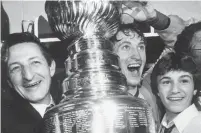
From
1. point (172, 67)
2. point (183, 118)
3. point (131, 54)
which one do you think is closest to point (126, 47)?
point (131, 54)

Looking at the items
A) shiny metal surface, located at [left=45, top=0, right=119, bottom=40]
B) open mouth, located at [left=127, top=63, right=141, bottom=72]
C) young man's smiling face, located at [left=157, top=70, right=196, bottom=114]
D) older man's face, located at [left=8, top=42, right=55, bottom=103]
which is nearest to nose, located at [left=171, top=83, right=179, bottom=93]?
young man's smiling face, located at [left=157, top=70, right=196, bottom=114]

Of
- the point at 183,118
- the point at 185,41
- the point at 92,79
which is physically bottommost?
the point at 183,118

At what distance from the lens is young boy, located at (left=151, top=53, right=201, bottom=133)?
0.79 meters

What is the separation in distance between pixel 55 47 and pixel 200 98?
425mm

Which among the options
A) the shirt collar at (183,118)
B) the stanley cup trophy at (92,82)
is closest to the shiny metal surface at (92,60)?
the stanley cup trophy at (92,82)

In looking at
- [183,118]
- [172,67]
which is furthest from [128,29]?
[183,118]

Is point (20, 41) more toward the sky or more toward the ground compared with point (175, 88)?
more toward the sky

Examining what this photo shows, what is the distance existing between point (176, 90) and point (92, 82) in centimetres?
25

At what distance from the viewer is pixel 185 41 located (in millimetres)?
838

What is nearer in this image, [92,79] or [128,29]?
[92,79]

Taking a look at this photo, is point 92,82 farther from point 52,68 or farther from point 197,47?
point 197,47

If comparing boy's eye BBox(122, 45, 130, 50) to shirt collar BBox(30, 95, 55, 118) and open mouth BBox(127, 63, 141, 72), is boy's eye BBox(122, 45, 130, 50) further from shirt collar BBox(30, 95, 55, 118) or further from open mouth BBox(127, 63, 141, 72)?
shirt collar BBox(30, 95, 55, 118)

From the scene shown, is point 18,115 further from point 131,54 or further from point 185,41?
point 185,41

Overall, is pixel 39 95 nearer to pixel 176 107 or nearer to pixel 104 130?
pixel 104 130
